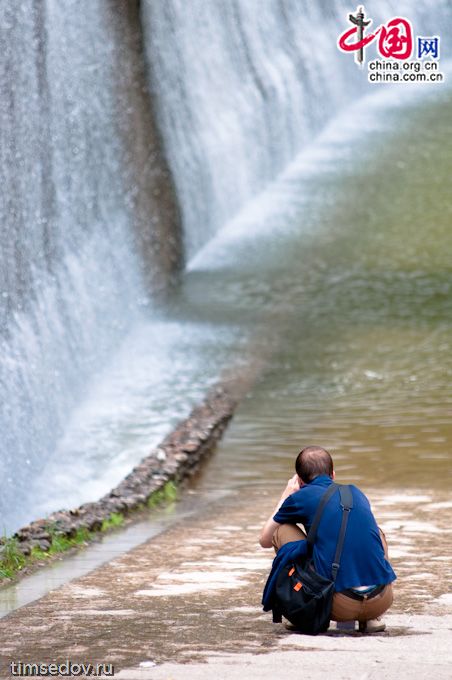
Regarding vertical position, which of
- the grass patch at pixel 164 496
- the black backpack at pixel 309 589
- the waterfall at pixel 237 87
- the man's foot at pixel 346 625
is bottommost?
the man's foot at pixel 346 625

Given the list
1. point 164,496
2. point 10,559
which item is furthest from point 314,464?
point 164,496

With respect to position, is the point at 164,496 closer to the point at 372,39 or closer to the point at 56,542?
the point at 56,542

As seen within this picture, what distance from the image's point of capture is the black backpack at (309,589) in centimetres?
459

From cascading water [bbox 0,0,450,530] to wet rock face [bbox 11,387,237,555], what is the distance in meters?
0.47

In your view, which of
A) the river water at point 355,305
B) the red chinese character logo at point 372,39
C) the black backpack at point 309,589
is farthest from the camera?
the red chinese character logo at point 372,39

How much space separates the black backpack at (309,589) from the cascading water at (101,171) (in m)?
4.84

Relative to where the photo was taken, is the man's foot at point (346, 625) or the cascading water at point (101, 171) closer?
the man's foot at point (346, 625)

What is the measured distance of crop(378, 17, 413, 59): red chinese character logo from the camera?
82.3 ft

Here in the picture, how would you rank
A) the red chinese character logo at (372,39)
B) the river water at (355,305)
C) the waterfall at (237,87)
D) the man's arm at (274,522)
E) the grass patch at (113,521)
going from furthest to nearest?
the red chinese character logo at (372,39), the waterfall at (237,87), the river water at (355,305), the grass patch at (113,521), the man's arm at (274,522)

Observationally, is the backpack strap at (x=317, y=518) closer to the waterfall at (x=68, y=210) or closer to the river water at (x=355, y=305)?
the river water at (x=355, y=305)

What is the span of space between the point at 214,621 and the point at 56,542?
248 cm

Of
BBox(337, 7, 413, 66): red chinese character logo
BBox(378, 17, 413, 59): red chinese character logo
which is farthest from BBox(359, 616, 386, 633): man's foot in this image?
BBox(378, 17, 413, 59): red chinese character logo

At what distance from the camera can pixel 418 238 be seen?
17.7 meters

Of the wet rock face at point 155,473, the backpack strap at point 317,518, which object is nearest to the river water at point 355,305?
the wet rock face at point 155,473
